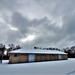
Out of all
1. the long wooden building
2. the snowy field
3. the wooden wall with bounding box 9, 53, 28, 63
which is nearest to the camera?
the snowy field

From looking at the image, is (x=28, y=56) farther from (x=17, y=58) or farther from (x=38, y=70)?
(x=38, y=70)

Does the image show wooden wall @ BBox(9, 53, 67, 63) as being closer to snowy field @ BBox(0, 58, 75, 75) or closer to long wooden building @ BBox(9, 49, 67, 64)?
long wooden building @ BBox(9, 49, 67, 64)

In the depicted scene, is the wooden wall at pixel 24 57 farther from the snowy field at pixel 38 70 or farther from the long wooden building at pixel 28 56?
the snowy field at pixel 38 70

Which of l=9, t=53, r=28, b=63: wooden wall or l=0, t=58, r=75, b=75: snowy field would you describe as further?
l=9, t=53, r=28, b=63: wooden wall

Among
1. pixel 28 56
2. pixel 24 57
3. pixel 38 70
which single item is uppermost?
pixel 28 56

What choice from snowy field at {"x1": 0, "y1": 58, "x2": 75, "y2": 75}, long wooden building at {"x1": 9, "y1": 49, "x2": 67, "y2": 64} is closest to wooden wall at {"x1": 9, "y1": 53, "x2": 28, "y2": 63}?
long wooden building at {"x1": 9, "y1": 49, "x2": 67, "y2": 64}

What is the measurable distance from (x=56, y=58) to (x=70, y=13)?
42.8ft

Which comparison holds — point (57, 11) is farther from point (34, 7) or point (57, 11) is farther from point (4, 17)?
point (4, 17)

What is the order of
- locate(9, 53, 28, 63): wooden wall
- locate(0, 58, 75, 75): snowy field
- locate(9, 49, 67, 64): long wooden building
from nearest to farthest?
locate(0, 58, 75, 75): snowy field < locate(9, 53, 28, 63): wooden wall < locate(9, 49, 67, 64): long wooden building

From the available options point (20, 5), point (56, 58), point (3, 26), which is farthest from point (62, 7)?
point (56, 58)

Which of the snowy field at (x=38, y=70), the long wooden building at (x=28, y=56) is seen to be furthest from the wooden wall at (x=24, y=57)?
the snowy field at (x=38, y=70)

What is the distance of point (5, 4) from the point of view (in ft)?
43.4

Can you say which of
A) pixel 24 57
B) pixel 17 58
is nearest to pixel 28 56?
pixel 24 57

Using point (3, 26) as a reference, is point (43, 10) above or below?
above
